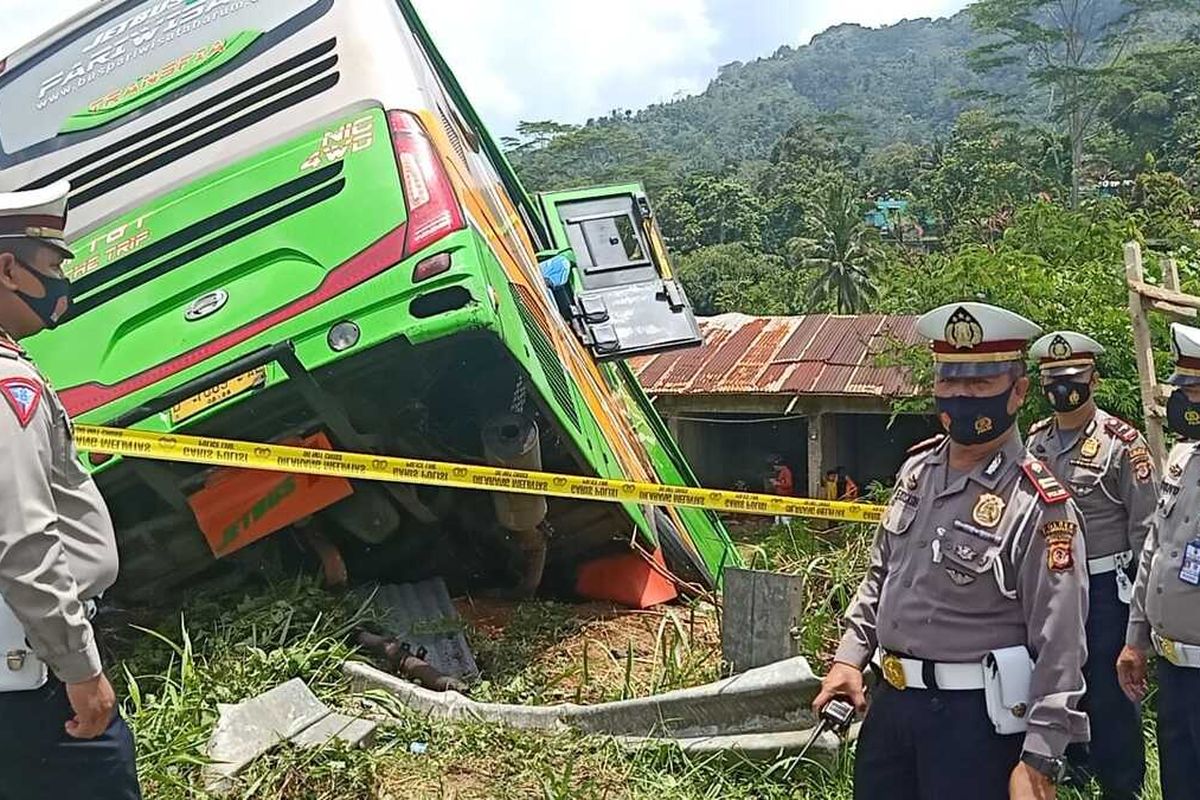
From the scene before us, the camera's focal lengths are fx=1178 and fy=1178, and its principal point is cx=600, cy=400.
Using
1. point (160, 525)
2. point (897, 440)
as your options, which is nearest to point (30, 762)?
point (160, 525)

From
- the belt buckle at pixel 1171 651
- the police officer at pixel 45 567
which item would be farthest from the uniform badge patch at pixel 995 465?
the police officer at pixel 45 567

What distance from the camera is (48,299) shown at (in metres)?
2.61

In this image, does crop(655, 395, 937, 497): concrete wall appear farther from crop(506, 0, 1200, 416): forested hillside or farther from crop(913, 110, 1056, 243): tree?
crop(913, 110, 1056, 243): tree

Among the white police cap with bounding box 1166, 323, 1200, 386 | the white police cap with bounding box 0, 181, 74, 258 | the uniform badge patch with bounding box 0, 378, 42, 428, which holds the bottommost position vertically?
the white police cap with bounding box 1166, 323, 1200, 386

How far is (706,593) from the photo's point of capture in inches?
251

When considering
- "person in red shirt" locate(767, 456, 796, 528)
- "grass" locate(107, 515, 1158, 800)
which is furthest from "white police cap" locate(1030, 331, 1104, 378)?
"person in red shirt" locate(767, 456, 796, 528)

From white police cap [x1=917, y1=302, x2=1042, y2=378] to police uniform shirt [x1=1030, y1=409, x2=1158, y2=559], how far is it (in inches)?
72.7

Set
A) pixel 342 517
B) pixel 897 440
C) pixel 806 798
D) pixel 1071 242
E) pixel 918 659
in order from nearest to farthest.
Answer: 1. pixel 918 659
2. pixel 806 798
3. pixel 342 517
4. pixel 1071 242
5. pixel 897 440

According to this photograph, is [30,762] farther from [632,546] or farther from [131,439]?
[632,546]

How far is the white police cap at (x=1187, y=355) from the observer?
371cm

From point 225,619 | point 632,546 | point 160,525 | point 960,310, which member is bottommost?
point 632,546

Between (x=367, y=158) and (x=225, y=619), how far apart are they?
80.9 inches

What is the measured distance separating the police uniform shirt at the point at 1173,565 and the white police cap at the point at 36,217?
3091mm

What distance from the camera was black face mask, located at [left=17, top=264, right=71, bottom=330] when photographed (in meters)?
2.58
